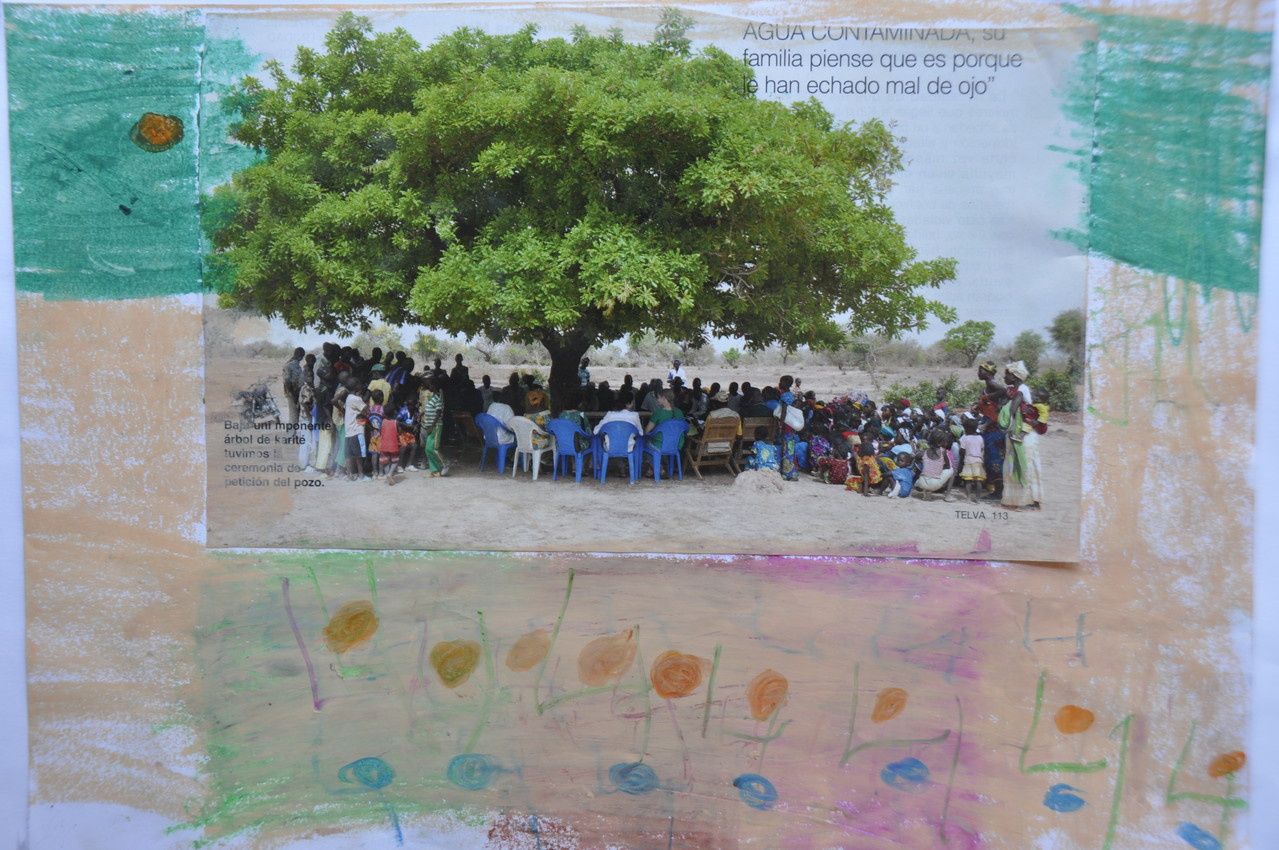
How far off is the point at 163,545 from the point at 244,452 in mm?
660

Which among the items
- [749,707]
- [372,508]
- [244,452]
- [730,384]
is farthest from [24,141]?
[749,707]

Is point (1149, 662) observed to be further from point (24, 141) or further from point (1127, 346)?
point (24, 141)

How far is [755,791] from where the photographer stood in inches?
155

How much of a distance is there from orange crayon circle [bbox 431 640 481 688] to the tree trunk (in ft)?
4.18

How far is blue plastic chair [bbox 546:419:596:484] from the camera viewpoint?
4.09m

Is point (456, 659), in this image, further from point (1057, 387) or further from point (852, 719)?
point (1057, 387)

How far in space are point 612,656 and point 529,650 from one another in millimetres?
422

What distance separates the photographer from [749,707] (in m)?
3.92

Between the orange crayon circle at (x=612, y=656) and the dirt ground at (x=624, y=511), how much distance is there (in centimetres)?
45

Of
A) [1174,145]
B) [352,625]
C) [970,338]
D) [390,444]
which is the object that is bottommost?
[352,625]

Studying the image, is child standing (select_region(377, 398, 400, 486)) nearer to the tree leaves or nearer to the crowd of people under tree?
the crowd of people under tree

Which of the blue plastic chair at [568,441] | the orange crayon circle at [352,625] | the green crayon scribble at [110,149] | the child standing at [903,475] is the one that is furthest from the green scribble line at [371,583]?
the child standing at [903,475]

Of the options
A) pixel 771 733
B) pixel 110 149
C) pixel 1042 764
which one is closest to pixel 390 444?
pixel 110 149

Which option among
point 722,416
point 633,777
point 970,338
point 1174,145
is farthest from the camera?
point 722,416
